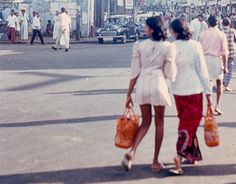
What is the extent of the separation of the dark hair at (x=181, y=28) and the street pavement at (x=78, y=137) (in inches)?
64.1

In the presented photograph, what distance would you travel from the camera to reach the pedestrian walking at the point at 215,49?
10227 mm

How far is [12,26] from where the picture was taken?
32.9m

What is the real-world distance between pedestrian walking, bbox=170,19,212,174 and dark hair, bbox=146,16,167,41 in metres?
0.26

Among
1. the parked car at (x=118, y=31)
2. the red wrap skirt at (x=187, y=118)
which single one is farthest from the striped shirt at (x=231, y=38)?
the parked car at (x=118, y=31)

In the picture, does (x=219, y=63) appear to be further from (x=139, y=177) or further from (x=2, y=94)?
(x=2, y=94)

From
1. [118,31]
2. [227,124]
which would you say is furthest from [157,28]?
[118,31]

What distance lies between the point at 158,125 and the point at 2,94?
711 cm

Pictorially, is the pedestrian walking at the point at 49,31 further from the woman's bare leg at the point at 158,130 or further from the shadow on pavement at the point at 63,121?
the woman's bare leg at the point at 158,130

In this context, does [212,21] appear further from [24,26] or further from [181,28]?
[24,26]

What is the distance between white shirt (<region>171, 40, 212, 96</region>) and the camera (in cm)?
676

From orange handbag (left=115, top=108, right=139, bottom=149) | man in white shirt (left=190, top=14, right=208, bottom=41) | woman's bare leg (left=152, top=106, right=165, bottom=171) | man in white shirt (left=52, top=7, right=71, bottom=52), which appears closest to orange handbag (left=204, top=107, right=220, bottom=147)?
woman's bare leg (left=152, top=106, right=165, bottom=171)

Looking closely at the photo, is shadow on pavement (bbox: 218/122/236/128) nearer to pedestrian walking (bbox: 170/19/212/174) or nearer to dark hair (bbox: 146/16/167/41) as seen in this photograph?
pedestrian walking (bbox: 170/19/212/174)

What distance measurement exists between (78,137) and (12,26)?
25268 millimetres

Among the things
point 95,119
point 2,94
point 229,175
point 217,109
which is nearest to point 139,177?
point 229,175
